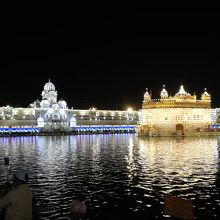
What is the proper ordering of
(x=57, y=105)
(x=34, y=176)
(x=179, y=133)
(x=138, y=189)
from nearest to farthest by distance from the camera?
1. (x=138, y=189)
2. (x=34, y=176)
3. (x=179, y=133)
4. (x=57, y=105)

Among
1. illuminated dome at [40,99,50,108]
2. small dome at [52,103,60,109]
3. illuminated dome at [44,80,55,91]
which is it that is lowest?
small dome at [52,103,60,109]

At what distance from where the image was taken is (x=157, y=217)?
47.8ft

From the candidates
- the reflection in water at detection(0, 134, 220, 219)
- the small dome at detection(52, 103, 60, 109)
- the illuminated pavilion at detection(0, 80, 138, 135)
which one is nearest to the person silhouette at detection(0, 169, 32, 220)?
the reflection in water at detection(0, 134, 220, 219)

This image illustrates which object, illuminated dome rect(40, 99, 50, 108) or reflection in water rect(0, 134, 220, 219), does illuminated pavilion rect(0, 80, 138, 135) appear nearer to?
illuminated dome rect(40, 99, 50, 108)

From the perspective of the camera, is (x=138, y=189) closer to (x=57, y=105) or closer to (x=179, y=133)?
(x=179, y=133)

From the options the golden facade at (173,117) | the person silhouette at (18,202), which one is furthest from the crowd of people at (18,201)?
the golden facade at (173,117)

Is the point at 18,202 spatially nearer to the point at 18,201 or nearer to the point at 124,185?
the point at 18,201

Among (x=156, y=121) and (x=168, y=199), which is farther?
(x=156, y=121)

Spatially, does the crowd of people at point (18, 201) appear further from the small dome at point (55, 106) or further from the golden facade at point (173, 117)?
the small dome at point (55, 106)

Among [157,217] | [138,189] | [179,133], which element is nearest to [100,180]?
[138,189]

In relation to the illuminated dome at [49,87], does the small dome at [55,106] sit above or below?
below

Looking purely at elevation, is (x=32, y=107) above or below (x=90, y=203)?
above

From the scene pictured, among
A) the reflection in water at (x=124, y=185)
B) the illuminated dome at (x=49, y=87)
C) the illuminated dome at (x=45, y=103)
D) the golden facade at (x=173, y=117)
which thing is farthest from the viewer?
the illuminated dome at (x=49, y=87)

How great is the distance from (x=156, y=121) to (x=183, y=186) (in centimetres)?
7349
